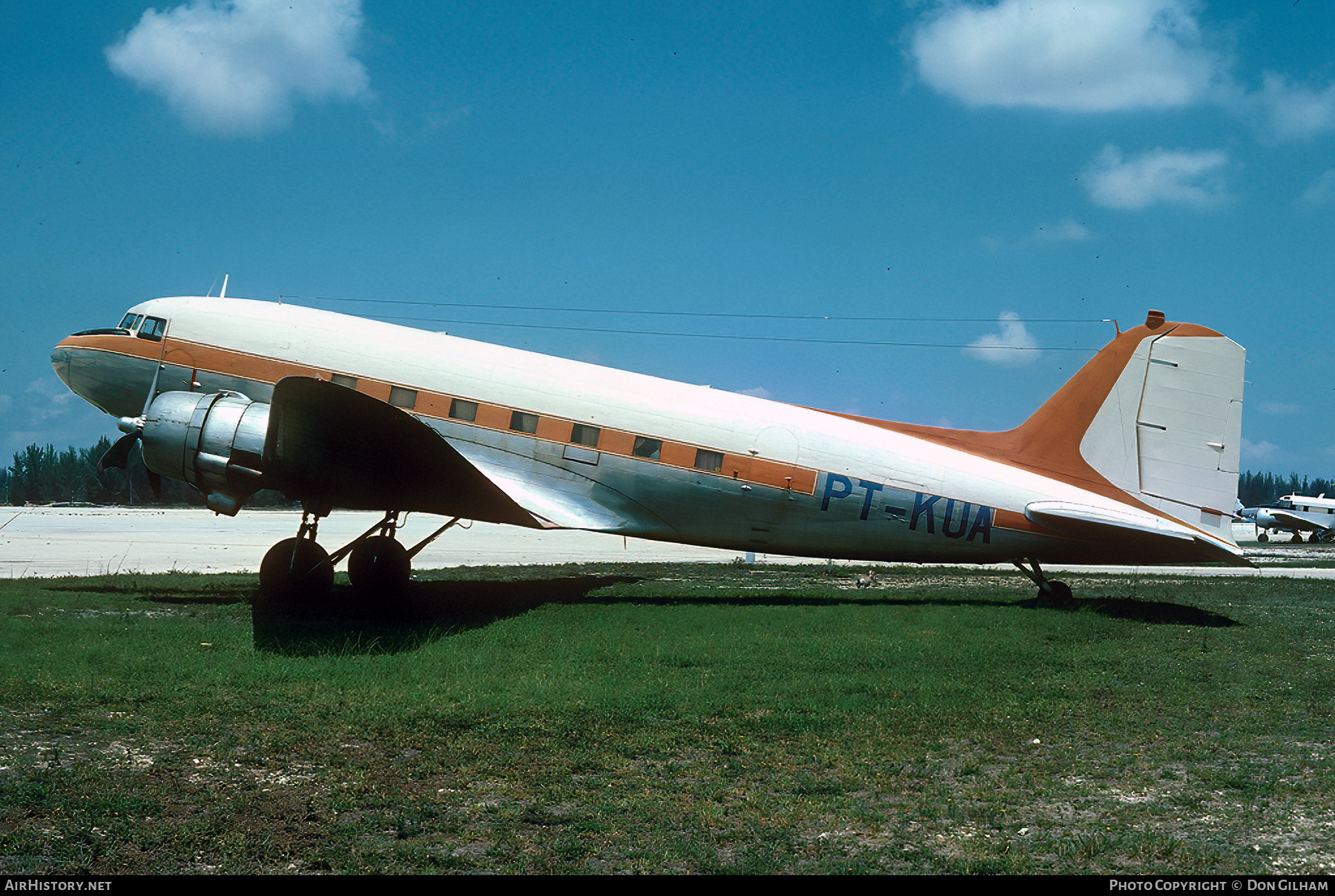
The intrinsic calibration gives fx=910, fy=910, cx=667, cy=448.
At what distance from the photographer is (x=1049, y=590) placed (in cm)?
1419

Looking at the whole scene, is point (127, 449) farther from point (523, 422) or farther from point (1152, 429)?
point (1152, 429)

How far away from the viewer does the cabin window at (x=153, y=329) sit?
14.5 metres

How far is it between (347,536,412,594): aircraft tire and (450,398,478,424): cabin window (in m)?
2.24

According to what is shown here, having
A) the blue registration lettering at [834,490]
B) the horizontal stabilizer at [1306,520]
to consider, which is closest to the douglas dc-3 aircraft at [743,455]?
the blue registration lettering at [834,490]

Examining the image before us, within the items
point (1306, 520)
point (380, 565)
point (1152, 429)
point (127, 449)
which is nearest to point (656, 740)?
point (380, 565)

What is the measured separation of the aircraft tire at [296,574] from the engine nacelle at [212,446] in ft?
3.76

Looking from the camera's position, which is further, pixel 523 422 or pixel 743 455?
pixel 523 422

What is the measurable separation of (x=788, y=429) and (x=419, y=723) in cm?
819

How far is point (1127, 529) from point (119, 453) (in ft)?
47.2

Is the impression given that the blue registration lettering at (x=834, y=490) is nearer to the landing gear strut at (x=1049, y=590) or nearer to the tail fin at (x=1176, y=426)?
the landing gear strut at (x=1049, y=590)

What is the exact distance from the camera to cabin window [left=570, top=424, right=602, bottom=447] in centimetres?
1373

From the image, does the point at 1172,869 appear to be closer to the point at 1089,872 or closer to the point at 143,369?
the point at 1089,872

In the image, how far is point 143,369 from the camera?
47.3 ft

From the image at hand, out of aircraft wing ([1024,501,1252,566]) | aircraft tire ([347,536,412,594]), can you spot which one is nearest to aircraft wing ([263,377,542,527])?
aircraft tire ([347,536,412,594])
